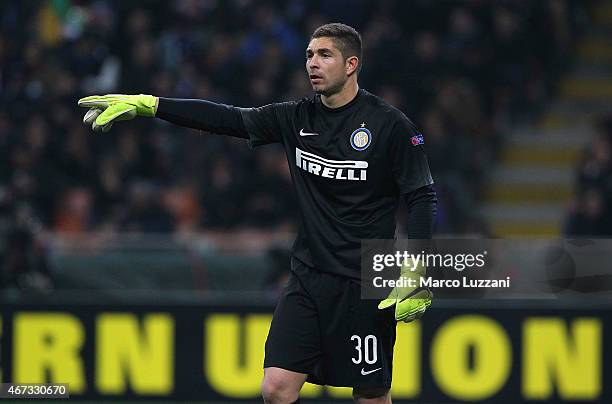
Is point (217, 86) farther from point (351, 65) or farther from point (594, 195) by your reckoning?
point (351, 65)

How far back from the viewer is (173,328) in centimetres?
936

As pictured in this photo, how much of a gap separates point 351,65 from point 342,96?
14cm

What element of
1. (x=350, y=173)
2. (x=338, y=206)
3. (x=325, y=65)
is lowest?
(x=338, y=206)

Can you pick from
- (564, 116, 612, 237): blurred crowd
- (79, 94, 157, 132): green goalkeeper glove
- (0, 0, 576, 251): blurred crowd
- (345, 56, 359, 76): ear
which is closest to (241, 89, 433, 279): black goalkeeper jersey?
(345, 56, 359, 76): ear

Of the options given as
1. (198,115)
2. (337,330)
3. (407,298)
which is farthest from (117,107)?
(407,298)

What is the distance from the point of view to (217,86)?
41.2 ft

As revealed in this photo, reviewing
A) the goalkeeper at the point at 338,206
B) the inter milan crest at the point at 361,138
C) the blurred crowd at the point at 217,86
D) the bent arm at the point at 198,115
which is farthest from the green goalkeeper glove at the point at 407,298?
the blurred crowd at the point at 217,86

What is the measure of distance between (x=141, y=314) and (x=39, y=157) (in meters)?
2.87

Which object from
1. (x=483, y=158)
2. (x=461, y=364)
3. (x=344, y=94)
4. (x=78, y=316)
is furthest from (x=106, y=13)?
(x=344, y=94)

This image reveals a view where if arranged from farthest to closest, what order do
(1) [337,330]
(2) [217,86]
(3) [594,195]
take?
1. (2) [217,86]
2. (3) [594,195]
3. (1) [337,330]

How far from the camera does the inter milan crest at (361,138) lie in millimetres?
5789

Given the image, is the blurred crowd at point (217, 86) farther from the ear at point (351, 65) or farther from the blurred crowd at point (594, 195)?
the ear at point (351, 65)

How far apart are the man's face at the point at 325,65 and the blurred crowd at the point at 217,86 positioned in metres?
4.78

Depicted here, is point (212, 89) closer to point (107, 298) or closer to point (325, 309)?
point (107, 298)
